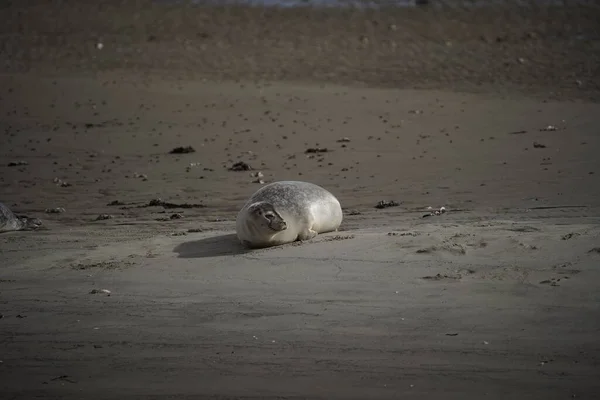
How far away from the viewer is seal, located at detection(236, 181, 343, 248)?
23.2 ft

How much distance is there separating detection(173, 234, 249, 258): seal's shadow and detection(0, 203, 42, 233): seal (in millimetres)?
2080

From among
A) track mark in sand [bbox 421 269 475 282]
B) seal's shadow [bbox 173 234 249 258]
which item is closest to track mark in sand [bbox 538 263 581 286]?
track mark in sand [bbox 421 269 475 282]

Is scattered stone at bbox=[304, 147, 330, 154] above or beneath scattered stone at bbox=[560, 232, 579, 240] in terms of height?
beneath

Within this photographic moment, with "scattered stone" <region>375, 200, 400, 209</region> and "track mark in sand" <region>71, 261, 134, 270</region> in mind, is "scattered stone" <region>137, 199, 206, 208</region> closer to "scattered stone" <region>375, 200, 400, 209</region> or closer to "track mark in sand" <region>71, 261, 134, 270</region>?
"scattered stone" <region>375, 200, 400, 209</region>

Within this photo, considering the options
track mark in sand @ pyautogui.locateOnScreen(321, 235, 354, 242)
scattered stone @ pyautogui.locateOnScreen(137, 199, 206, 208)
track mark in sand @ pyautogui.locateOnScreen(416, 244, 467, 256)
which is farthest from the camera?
scattered stone @ pyautogui.locateOnScreen(137, 199, 206, 208)

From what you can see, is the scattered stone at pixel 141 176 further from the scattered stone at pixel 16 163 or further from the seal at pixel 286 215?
the seal at pixel 286 215

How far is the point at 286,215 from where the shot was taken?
23.6ft

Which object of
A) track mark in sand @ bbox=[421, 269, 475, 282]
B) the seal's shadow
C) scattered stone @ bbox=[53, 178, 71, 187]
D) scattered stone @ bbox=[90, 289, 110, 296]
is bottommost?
scattered stone @ bbox=[53, 178, 71, 187]

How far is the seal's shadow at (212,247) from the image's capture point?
23.4 feet

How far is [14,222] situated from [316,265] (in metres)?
3.62

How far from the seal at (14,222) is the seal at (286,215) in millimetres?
2576

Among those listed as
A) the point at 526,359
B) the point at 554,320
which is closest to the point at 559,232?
the point at 554,320

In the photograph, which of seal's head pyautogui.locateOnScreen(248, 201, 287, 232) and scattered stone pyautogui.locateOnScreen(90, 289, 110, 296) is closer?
scattered stone pyautogui.locateOnScreen(90, 289, 110, 296)

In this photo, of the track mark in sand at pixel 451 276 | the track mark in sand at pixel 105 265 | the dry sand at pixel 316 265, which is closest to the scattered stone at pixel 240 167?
the dry sand at pixel 316 265
